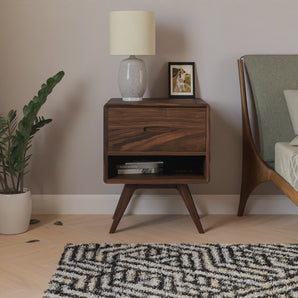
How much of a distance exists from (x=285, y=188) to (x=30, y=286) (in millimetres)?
1382

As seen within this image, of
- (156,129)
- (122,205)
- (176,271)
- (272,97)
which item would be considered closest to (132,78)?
(156,129)

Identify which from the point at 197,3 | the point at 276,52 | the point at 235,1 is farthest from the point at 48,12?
the point at 276,52

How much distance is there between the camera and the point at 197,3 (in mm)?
3371

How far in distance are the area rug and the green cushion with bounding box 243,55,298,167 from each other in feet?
2.29

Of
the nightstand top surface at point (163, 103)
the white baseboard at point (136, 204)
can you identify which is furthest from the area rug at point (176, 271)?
the nightstand top surface at point (163, 103)

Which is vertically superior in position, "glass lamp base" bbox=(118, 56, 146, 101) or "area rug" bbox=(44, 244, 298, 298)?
"glass lamp base" bbox=(118, 56, 146, 101)

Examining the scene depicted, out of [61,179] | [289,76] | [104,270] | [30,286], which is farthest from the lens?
[61,179]

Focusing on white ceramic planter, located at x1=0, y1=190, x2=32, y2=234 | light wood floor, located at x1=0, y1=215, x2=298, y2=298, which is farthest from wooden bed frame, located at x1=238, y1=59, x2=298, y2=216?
white ceramic planter, located at x1=0, y1=190, x2=32, y2=234

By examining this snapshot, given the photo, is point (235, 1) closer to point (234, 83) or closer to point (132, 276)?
point (234, 83)

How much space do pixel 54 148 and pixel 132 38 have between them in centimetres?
94

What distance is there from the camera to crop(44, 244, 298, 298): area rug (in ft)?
7.48

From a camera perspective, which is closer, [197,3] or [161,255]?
[161,255]

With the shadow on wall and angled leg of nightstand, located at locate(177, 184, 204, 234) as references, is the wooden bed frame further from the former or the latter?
the shadow on wall

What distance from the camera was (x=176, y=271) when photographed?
2498 mm
